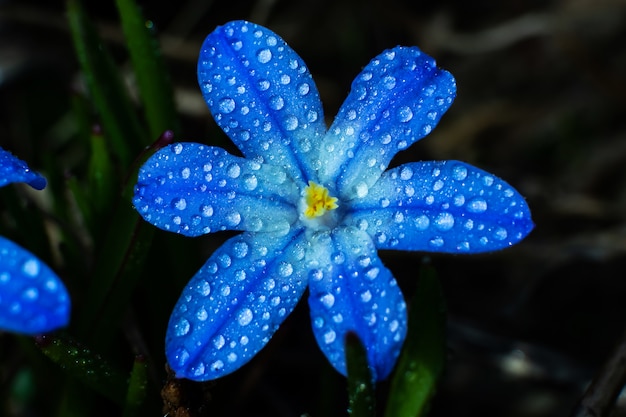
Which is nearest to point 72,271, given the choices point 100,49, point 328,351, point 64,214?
point 64,214

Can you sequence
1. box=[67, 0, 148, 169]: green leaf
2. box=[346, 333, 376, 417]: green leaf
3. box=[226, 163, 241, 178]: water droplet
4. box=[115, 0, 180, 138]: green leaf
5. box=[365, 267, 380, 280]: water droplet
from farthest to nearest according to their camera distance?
box=[67, 0, 148, 169]: green leaf → box=[115, 0, 180, 138]: green leaf → box=[226, 163, 241, 178]: water droplet → box=[365, 267, 380, 280]: water droplet → box=[346, 333, 376, 417]: green leaf

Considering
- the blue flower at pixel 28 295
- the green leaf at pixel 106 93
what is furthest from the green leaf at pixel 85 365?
the green leaf at pixel 106 93

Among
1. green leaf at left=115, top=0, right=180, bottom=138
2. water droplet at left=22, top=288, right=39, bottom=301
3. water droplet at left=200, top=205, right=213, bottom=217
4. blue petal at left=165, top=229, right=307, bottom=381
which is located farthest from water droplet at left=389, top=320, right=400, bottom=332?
green leaf at left=115, top=0, right=180, bottom=138

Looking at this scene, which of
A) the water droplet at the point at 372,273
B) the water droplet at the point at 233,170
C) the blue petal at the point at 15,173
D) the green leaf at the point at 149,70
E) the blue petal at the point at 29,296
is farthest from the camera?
the green leaf at the point at 149,70

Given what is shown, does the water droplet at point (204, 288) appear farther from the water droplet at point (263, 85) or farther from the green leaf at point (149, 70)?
the green leaf at point (149, 70)

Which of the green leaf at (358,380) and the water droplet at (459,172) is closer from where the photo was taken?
the green leaf at (358,380)

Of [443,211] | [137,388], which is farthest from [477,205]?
[137,388]

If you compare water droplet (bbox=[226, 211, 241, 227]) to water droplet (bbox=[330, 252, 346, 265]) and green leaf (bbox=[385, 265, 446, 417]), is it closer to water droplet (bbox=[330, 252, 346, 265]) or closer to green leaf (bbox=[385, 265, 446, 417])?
water droplet (bbox=[330, 252, 346, 265])

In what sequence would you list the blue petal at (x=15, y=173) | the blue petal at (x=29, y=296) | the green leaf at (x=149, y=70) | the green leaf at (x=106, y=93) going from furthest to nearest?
the green leaf at (x=106, y=93), the green leaf at (x=149, y=70), the blue petal at (x=15, y=173), the blue petal at (x=29, y=296)
